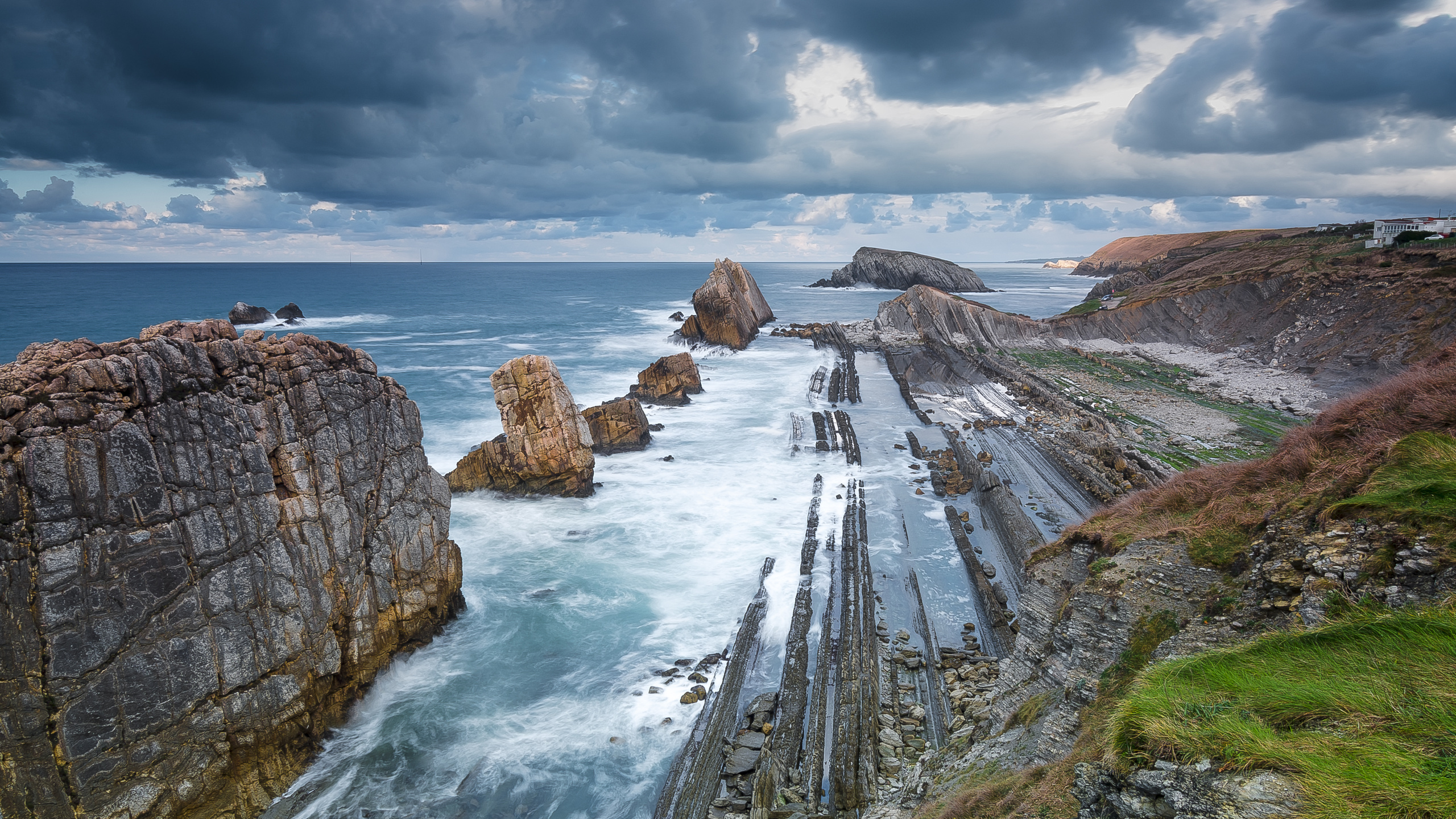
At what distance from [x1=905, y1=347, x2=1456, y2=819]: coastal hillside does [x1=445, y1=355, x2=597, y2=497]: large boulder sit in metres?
18.4

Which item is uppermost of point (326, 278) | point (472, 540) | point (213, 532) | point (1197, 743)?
point (326, 278)

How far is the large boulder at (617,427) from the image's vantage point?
107ft

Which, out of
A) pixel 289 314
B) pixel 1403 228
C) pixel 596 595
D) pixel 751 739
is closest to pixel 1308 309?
pixel 1403 228

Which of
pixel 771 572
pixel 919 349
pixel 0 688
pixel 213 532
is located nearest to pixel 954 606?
pixel 771 572

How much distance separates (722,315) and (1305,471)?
2401 inches

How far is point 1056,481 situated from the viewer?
88.0ft

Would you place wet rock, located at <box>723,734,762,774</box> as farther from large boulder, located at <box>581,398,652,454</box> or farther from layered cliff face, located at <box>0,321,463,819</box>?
large boulder, located at <box>581,398,652,454</box>

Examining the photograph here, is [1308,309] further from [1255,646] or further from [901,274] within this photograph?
[901,274]

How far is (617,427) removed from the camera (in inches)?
1297

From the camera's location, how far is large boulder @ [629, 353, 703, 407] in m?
43.2

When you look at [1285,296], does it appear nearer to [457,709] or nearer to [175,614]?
[457,709]

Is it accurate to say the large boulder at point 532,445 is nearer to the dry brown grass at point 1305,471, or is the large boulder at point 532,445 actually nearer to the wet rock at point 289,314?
the dry brown grass at point 1305,471

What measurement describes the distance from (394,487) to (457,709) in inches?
213

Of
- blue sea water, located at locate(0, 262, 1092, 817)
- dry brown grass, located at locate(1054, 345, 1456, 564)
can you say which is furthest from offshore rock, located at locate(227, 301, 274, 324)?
dry brown grass, located at locate(1054, 345, 1456, 564)
